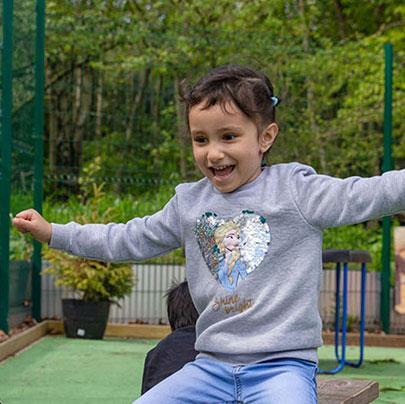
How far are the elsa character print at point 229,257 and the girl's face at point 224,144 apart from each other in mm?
118

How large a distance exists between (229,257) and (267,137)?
1.23ft

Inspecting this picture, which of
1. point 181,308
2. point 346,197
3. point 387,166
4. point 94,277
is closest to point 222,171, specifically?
point 346,197

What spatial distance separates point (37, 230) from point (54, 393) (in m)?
2.90

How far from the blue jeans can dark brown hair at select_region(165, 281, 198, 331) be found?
1256 millimetres

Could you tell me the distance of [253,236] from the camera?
10.7ft

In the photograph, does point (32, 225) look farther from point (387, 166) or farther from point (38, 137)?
point (387, 166)

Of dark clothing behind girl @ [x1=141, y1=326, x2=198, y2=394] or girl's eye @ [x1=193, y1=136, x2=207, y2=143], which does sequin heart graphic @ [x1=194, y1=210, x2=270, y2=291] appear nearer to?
girl's eye @ [x1=193, y1=136, x2=207, y2=143]

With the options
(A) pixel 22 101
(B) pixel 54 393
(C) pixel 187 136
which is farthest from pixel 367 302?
(C) pixel 187 136

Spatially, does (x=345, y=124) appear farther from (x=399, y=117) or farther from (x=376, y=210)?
(x=376, y=210)

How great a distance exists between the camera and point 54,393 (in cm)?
620

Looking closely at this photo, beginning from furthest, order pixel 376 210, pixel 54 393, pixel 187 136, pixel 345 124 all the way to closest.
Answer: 1. pixel 345 124
2. pixel 54 393
3. pixel 187 136
4. pixel 376 210

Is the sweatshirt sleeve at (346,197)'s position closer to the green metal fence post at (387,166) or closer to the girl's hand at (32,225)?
the girl's hand at (32,225)

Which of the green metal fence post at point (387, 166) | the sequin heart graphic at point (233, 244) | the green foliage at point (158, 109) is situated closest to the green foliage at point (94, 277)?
the green foliage at point (158, 109)

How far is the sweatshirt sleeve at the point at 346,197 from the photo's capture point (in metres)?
3.08
